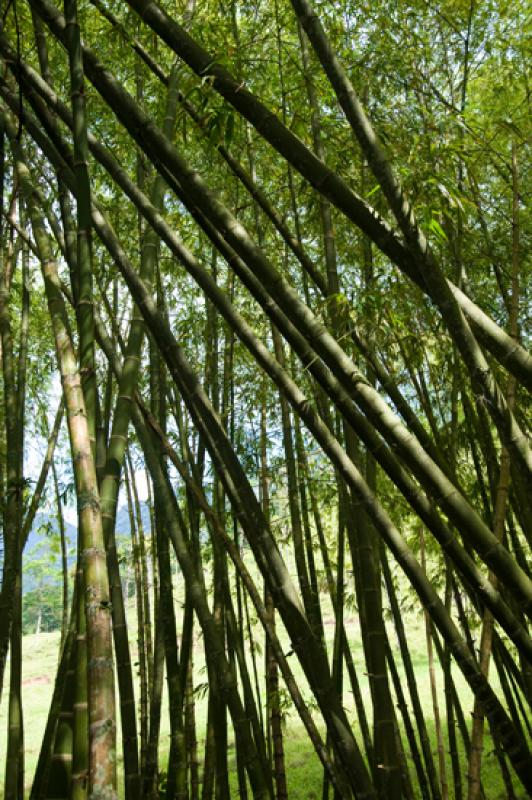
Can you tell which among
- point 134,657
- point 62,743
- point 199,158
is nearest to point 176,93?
point 62,743

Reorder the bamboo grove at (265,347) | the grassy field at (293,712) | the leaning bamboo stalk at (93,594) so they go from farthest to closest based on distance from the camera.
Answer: the grassy field at (293,712) < the bamboo grove at (265,347) < the leaning bamboo stalk at (93,594)

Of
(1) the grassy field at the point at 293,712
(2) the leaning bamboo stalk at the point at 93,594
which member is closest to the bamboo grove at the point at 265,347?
(2) the leaning bamboo stalk at the point at 93,594

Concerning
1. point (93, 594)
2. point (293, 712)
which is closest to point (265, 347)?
point (93, 594)

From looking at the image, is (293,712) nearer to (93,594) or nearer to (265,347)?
(265,347)

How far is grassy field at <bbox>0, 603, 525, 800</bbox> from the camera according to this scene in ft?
21.6

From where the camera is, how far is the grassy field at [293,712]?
21.6ft

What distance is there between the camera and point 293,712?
8.12m

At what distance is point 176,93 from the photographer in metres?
2.35

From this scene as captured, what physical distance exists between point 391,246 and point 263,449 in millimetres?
2978

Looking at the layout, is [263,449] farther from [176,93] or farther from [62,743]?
[62,743]

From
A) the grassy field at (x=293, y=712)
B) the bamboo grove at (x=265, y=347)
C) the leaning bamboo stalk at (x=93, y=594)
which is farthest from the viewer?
the grassy field at (x=293, y=712)

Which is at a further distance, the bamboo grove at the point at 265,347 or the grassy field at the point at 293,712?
the grassy field at the point at 293,712

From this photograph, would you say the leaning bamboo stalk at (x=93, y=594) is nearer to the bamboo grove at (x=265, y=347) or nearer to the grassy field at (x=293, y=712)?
the bamboo grove at (x=265, y=347)

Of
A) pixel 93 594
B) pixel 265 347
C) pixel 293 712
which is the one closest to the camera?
pixel 93 594
